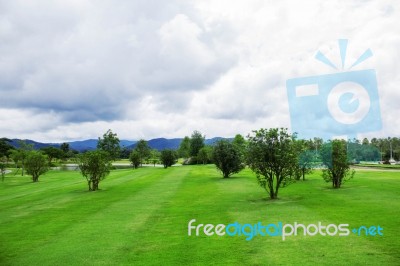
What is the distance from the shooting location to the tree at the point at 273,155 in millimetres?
22156

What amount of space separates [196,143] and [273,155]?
9921 centimetres

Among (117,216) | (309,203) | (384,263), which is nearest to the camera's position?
(384,263)

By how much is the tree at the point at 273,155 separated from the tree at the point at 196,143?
314 ft

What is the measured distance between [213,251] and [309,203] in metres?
10.2

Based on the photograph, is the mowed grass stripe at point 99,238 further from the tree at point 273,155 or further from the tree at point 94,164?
the tree at point 94,164

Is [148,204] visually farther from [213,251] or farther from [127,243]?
[213,251]

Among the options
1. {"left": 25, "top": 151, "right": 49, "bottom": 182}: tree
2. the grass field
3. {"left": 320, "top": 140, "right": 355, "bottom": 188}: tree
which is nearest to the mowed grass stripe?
the grass field

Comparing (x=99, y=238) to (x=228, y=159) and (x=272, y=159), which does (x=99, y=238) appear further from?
(x=228, y=159)

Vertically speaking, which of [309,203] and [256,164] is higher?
[256,164]

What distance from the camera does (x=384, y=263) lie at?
9.52 metres

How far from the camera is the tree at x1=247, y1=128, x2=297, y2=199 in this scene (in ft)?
72.7

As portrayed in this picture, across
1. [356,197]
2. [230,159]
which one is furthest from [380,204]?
[230,159]

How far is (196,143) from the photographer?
121 metres

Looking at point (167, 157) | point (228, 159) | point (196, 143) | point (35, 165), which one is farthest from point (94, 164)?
point (196, 143)
